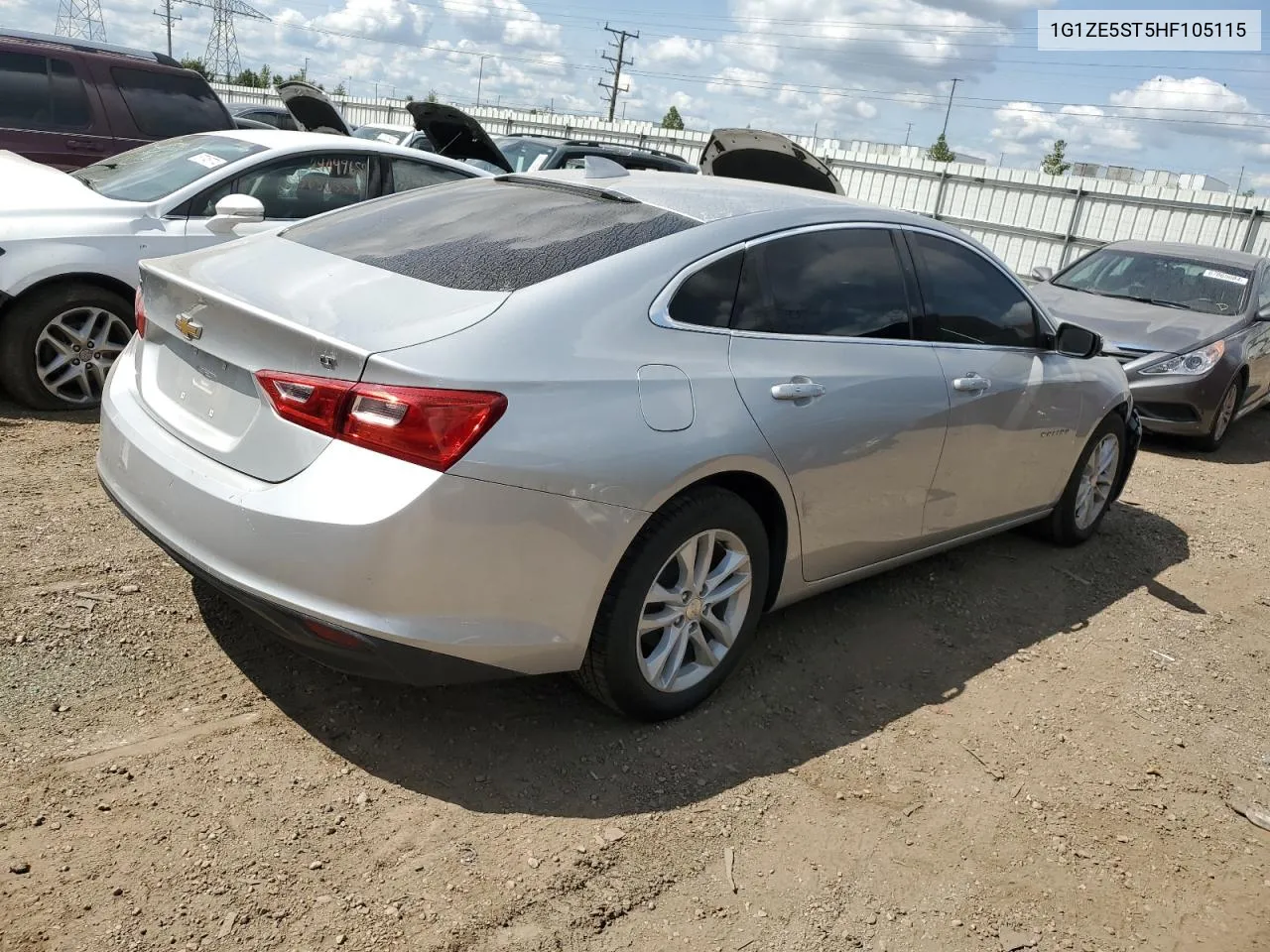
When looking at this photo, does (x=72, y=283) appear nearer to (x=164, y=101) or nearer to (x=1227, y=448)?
(x=164, y=101)

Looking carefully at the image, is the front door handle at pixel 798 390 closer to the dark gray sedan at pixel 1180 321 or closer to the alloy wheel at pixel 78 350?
the alloy wheel at pixel 78 350

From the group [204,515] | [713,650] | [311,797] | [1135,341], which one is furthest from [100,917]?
[1135,341]

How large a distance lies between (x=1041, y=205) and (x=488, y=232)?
15.9m

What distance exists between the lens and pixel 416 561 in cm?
254

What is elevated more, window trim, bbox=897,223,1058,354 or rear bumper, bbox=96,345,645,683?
window trim, bbox=897,223,1058,354

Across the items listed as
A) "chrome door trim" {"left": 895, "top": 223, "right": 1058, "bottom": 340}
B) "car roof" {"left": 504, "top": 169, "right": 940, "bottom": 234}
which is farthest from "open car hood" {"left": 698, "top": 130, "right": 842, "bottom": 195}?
"car roof" {"left": 504, "top": 169, "right": 940, "bottom": 234}

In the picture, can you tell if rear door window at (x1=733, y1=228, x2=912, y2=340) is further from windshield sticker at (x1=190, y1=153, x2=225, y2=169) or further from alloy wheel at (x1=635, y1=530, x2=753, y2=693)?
windshield sticker at (x1=190, y1=153, x2=225, y2=169)

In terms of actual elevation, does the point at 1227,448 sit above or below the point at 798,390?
below

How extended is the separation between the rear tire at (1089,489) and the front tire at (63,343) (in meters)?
4.92

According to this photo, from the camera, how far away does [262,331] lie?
9.07 ft

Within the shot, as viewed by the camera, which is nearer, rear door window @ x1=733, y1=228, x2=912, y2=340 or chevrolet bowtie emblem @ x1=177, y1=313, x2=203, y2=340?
chevrolet bowtie emblem @ x1=177, y1=313, x2=203, y2=340

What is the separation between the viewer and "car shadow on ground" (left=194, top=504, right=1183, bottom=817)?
2977mm

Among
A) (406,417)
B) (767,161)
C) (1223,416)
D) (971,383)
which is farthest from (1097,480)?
(406,417)

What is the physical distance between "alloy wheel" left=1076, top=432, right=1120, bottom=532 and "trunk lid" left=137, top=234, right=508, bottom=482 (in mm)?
3749
